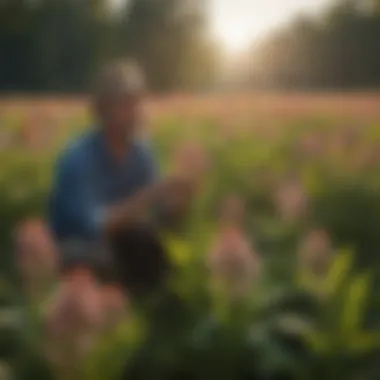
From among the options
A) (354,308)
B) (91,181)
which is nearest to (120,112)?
(91,181)

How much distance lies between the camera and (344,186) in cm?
Answer: 115

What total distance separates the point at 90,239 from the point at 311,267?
0.26 m

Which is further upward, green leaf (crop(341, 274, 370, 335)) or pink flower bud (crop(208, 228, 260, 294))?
pink flower bud (crop(208, 228, 260, 294))

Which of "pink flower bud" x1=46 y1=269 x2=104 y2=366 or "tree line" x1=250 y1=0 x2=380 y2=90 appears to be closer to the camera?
"pink flower bud" x1=46 y1=269 x2=104 y2=366

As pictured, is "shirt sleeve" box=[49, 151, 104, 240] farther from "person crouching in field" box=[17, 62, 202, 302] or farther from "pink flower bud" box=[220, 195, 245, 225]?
"pink flower bud" box=[220, 195, 245, 225]

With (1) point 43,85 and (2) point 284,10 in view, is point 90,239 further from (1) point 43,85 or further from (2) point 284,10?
(2) point 284,10

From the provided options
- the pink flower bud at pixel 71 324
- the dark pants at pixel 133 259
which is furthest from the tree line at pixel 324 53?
the pink flower bud at pixel 71 324

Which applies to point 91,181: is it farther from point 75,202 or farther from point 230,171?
point 230,171

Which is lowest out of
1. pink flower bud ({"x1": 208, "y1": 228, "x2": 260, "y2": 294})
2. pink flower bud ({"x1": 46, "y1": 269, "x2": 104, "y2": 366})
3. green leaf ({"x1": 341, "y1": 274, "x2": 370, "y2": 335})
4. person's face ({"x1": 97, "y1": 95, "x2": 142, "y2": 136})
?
pink flower bud ({"x1": 46, "y1": 269, "x2": 104, "y2": 366})

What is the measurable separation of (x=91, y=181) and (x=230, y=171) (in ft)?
0.53

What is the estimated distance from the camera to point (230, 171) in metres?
1.10

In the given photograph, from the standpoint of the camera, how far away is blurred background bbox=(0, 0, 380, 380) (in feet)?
3.51

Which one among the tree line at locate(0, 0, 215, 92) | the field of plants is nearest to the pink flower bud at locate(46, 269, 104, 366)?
the field of plants

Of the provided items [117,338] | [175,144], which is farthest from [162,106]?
[117,338]
